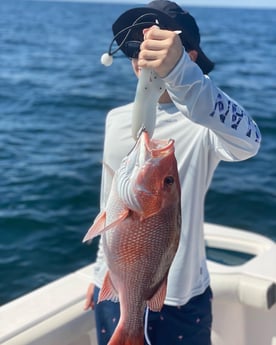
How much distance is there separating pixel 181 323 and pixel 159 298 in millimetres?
467

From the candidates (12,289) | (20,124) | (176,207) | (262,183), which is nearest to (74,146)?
(20,124)

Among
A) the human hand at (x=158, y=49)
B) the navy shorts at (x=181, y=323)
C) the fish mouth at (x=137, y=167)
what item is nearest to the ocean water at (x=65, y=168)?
the navy shorts at (x=181, y=323)

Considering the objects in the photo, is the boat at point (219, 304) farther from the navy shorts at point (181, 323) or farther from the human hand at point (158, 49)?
the human hand at point (158, 49)

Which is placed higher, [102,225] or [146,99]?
[146,99]

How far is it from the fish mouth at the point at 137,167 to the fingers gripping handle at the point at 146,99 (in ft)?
0.13

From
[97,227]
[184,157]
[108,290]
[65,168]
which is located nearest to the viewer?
[97,227]

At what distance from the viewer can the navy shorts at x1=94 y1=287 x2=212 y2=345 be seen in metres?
2.24

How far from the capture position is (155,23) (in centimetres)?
193

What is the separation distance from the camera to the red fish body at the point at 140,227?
5.52 feet

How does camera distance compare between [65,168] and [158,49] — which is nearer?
[158,49]

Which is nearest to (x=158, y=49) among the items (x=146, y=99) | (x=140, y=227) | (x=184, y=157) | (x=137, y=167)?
(x=146, y=99)

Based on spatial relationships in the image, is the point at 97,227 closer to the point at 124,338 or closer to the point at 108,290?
the point at 108,290

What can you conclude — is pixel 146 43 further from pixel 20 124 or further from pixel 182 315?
pixel 20 124

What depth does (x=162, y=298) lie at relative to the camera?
1.81 m
